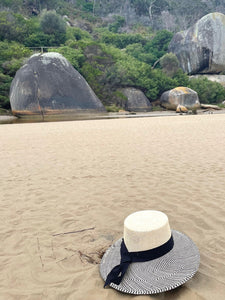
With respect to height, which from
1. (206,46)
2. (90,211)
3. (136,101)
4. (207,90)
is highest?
(206,46)

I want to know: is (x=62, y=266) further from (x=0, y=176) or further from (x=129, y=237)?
(x=0, y=176)

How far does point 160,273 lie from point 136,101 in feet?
87.9

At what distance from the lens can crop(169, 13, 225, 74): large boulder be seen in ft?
115

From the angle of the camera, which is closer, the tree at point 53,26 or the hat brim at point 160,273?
the hat brim at point 160,273

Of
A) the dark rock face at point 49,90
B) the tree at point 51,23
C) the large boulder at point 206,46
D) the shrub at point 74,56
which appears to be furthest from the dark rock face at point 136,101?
the tree at point 51,23

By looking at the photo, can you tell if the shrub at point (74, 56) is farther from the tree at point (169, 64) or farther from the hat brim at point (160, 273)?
the hat brim at point (160, 273)

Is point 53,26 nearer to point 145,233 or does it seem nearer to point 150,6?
point 150,6

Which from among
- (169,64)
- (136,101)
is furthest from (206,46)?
(136,101)

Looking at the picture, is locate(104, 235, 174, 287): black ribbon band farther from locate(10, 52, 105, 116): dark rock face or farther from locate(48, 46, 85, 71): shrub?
locate(48, 46, 85, 71): shrub

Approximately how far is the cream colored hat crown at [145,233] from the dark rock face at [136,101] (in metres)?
25.9

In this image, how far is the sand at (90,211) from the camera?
74.6 inches

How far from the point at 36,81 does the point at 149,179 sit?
60.4ft

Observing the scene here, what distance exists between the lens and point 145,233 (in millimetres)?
1699

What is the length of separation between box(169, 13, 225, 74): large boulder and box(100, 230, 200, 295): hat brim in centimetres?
3902
